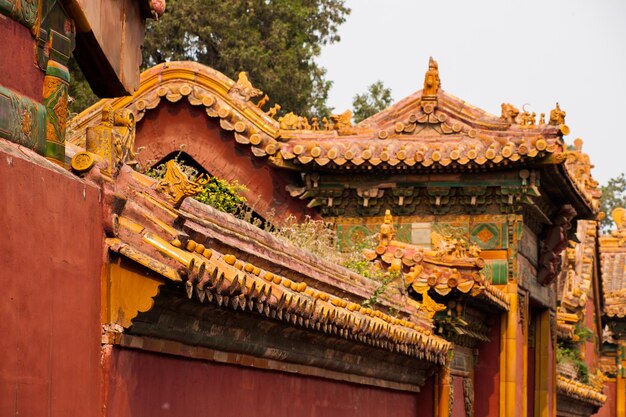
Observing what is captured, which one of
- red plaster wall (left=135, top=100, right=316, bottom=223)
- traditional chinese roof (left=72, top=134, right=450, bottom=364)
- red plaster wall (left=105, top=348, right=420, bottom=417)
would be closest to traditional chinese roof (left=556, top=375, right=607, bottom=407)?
red plaster wall (left=135, top=100, right=316, bottom=223)

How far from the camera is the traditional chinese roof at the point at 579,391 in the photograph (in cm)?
2848

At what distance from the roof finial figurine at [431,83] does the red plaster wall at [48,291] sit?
13738 millimetres

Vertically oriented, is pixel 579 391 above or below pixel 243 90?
below

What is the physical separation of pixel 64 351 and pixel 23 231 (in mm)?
787

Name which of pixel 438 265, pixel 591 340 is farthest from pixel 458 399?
pixel 591 340

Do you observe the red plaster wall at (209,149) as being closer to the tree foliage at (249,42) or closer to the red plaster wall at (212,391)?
the red plaster wall at (212,391)

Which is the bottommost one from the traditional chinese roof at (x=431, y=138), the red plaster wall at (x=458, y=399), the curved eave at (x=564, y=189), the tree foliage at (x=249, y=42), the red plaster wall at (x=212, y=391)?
the red plaster wall at (x=212, y=391)

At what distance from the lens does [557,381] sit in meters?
27.8

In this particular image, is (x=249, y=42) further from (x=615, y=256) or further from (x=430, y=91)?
(x=430, y=91)

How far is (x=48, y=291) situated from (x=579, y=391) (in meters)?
24.4

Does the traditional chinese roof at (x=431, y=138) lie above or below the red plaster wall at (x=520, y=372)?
above

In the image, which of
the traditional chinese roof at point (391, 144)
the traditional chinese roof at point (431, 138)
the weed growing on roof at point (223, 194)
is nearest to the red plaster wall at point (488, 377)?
the traditional chinese roof at point (391, 144)

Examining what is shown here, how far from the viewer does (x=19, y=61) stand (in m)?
7.46

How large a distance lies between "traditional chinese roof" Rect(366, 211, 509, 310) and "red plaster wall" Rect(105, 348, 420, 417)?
2.54 m
